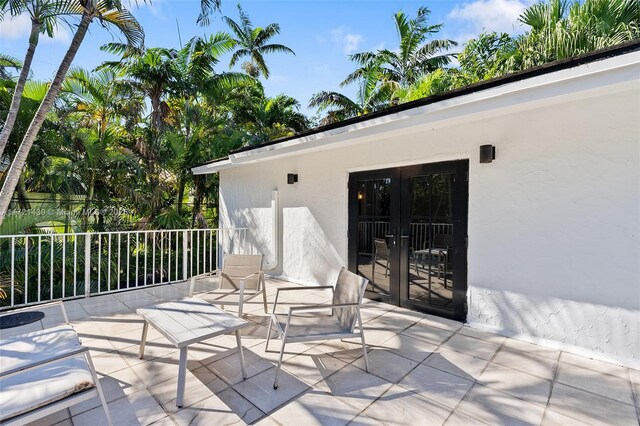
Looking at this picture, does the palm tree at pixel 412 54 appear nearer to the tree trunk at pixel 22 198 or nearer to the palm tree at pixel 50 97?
the palm tree at pixel 50 97

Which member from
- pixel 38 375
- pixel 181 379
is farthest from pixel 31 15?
pixel 181 379

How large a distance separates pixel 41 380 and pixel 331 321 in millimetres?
2319

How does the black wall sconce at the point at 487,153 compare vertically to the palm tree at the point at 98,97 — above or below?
below

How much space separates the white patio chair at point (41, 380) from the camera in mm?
1728

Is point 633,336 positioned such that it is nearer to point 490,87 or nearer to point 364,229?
point 490,87

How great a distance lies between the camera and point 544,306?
138 inches

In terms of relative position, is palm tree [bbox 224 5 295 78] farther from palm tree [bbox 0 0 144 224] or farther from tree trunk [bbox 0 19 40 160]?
tree trunk [bbox 0 19 40 160]

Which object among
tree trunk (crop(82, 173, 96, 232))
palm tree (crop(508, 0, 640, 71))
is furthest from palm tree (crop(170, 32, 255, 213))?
palm tree (crop(508, 0, 640, 71))

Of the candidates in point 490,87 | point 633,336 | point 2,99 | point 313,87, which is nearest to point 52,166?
point 2,99

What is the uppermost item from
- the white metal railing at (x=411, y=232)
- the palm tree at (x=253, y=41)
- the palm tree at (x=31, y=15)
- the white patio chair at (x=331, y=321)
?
the palm tree at (x=253, y=41)

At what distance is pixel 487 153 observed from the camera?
3803 mm

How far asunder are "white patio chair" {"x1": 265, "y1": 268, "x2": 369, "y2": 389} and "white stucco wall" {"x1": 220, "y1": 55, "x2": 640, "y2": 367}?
1911mm

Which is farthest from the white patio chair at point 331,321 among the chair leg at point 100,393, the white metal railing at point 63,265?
the white metal railing at point 63,265

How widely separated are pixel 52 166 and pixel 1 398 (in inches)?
279
